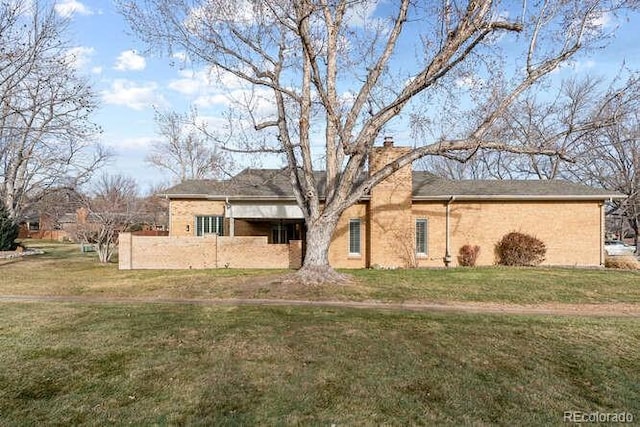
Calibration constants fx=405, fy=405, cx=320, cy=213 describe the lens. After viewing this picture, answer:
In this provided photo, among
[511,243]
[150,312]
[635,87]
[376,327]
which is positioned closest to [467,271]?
[511,243]

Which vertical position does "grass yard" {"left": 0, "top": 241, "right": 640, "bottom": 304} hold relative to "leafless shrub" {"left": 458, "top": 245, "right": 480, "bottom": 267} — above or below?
below

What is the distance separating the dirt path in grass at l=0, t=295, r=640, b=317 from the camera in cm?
889

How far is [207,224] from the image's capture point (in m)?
18.9

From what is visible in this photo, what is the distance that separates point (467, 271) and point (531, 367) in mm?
9635

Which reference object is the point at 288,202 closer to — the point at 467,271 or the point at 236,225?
the point at 236,225

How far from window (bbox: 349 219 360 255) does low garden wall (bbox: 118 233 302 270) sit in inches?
99.7

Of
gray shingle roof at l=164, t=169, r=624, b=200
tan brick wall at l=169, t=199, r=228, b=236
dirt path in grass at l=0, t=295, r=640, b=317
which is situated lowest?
dirt path in grass at l=0, t=295, r=640, b=317

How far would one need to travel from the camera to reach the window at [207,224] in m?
18.9

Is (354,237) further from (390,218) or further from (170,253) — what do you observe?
(170,253)

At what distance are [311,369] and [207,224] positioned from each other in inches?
585

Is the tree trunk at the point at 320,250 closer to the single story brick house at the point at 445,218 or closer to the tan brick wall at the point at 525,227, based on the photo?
the single story brick house at the point at 445,218

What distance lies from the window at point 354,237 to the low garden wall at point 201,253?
99.7 inches

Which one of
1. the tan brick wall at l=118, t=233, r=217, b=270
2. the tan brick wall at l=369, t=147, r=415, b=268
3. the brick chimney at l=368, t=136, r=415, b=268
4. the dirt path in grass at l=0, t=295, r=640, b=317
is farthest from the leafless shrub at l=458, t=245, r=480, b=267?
the tan brick wall at l=118, t=233, r=217, b=270

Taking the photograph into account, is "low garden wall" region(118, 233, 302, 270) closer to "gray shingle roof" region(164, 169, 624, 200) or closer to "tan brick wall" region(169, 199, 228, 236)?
"tan brick wall" region(169, 199, 228, 236)
